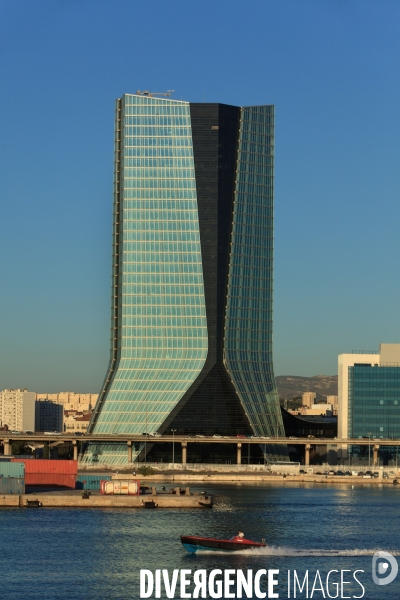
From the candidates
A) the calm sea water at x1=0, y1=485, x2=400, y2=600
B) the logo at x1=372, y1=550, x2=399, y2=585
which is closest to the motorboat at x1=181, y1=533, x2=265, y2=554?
the calm sea water at x1=0, y1=485, x2=400, y2=600

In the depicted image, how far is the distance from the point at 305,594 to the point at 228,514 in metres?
50.1

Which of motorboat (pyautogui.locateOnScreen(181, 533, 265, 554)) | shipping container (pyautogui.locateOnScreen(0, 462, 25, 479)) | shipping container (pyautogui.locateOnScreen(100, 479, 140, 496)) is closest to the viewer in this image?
motorboat (pyautogui.locateOnScreen(181, 533, 265, 554))

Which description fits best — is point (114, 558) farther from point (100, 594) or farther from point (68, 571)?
point (100, 594)

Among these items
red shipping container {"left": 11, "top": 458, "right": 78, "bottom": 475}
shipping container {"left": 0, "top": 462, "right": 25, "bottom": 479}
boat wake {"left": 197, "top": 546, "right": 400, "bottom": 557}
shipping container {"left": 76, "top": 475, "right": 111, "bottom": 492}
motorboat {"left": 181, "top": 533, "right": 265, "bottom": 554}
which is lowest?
shipping container {"left": 76, "top": 475, "right": 111, "bottom": 492}

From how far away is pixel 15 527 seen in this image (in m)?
124

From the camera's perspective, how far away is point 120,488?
156 metres

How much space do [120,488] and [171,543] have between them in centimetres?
4312

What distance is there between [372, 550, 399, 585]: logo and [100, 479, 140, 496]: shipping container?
50.4m

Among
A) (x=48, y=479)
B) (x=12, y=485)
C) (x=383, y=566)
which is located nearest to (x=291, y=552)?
(x=383, y=566)

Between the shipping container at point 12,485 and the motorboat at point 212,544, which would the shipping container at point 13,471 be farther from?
the motorboat at point 212,544

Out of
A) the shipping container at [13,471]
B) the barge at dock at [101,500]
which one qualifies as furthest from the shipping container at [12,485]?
the barge at dock at [101,500]

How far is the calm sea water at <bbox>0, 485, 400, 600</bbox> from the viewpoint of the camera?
93.3m

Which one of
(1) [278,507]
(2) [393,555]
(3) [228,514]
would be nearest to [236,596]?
(2) [393,555]

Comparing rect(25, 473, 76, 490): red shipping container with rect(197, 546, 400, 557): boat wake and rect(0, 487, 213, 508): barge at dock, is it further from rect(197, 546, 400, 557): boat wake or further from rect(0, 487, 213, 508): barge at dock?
rect(197, 546, 400, 557): boat wake
